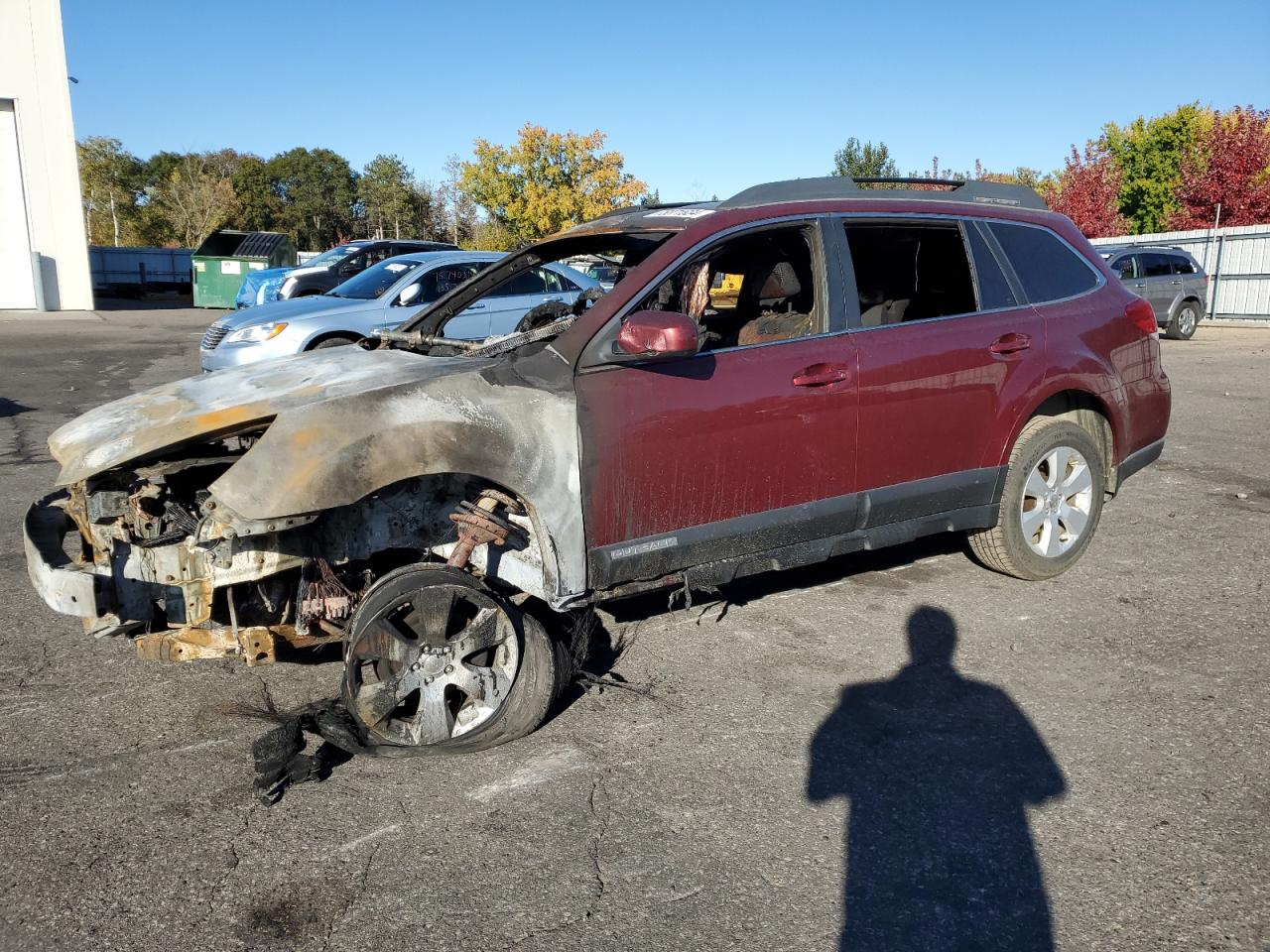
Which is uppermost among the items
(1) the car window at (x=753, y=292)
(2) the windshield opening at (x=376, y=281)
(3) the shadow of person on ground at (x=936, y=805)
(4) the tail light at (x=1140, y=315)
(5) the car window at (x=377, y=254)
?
(5) the car window at (x=377, y=254)

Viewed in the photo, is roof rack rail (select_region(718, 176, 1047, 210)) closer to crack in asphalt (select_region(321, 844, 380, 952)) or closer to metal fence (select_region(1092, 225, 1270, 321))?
crack in asphalt (select_region(321, 844, 380, 952))

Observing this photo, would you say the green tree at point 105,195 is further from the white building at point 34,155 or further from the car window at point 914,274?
the car window at point 914,274

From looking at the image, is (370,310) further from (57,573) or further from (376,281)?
(57,573)

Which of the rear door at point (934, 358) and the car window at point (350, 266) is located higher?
the car window at point (350, 266)

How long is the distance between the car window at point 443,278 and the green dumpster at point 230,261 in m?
19.3

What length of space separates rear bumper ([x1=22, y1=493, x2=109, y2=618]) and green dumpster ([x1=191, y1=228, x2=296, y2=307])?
1036 inches

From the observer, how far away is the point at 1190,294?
65.5ft

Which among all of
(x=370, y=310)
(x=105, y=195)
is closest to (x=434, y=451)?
(x=370, y=310)

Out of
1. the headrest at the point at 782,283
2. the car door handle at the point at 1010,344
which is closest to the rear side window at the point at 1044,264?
the car door handle at the point at 1010,344

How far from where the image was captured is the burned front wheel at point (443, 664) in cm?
339

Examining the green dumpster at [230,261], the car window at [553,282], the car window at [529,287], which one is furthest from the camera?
the green dumpster at [230,261]

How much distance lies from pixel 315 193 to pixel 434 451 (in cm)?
7154

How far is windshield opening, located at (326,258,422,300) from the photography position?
36.3 ft

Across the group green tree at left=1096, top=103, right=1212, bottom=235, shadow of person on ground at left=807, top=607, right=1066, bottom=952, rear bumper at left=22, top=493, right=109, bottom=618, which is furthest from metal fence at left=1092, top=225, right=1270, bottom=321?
rear bumper at left=22, top=493, right=109, bottom=618
